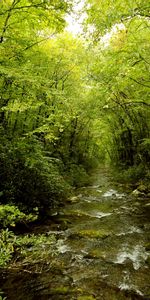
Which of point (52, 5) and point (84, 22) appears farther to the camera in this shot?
point (84, 22)

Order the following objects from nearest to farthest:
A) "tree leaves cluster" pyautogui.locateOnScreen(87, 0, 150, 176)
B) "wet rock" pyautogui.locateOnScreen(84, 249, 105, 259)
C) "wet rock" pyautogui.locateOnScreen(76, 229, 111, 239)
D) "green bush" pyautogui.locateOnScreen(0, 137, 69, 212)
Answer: "wet rock" pyautogui.locateOnScreen(84, 249, 105, 259) → "tree leaves cluster" pyautogui.locateOnScreen(87, 0, 150, 176) → "wet rock" pyautogui.locateOnScreen(76, 229, 111, 239) → "green bush" pyautogui.locateOnScreen(0, 137, 69, 212)

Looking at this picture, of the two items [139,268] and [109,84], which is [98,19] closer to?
[109,84]

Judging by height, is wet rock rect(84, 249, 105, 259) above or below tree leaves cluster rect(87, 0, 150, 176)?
below

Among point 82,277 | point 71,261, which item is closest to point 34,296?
point 82,277

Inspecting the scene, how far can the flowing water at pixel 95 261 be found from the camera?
5.73 meters

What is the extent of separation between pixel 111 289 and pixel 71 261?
5.59 ft

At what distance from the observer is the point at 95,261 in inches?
290

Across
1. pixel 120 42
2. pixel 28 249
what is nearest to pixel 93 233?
pixel 28 249

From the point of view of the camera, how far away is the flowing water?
573 centimetres

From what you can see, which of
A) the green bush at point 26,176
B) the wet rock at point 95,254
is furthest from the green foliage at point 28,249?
the green bush at point 26,176

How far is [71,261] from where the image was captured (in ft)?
24.0

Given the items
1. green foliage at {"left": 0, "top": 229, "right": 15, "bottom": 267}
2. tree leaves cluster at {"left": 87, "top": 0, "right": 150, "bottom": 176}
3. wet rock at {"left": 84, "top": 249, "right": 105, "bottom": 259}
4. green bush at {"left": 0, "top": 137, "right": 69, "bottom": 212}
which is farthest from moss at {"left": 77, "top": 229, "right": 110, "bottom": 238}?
tree leaves cluster at {"left": 87, "top": 0, "right": 150, "bottom": 176}

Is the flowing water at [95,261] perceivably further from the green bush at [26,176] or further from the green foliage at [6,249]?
the green foliage at [6,249]

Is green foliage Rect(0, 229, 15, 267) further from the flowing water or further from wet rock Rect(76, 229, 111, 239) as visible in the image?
wet rock Rect(76, 229, 111, 239)
